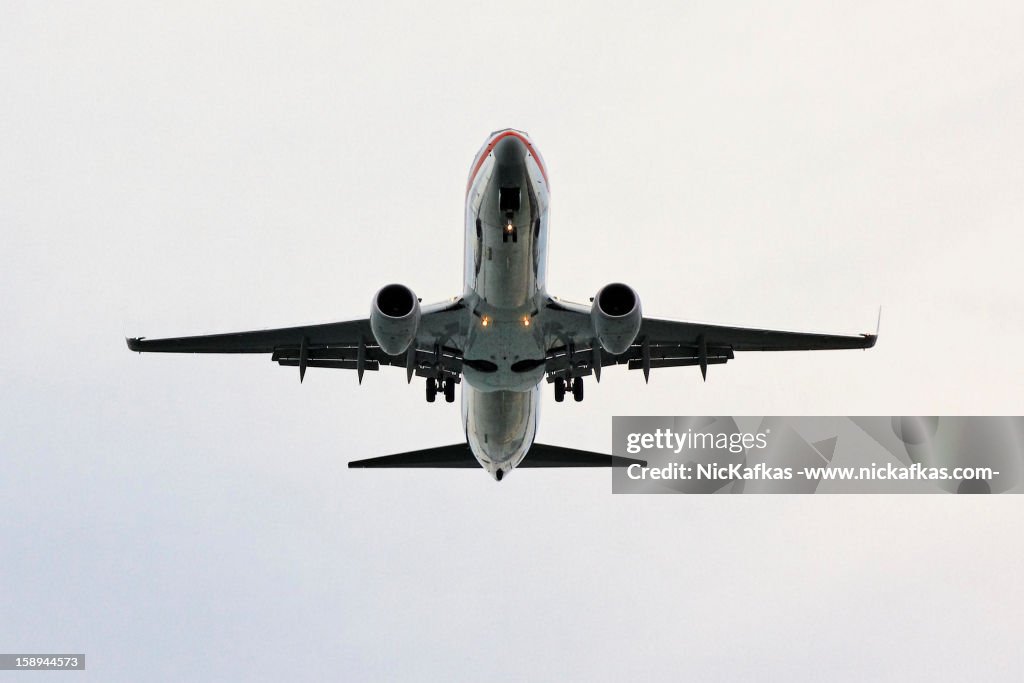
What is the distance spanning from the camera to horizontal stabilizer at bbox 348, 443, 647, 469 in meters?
31.0

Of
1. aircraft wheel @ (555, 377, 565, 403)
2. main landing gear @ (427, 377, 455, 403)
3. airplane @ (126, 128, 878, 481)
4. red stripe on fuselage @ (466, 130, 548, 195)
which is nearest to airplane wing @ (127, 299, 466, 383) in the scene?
airplane @ (126, 128, 878, 481)

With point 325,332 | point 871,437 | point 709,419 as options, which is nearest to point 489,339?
point 325,332

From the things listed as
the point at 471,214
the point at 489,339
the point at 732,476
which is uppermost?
the point at 471,214

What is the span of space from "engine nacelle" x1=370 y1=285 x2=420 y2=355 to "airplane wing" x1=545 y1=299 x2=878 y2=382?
4.26 m

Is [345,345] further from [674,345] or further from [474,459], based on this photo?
[674,345]

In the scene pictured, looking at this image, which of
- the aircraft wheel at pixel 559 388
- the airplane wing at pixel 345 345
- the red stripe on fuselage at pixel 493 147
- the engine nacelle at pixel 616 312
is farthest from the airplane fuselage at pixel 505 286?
the engine nacelle at pixel 616 312

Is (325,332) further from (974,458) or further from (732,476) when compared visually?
(974,458)

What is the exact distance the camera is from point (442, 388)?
91.5 ft

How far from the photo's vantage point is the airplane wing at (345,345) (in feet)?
80.7

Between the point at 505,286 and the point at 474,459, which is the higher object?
the point at 505,286

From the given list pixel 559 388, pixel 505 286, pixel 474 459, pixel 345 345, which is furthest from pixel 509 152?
pixel 474 459

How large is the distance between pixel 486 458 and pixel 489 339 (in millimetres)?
5367

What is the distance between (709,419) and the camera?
106 ft

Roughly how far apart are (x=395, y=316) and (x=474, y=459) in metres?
11.3
